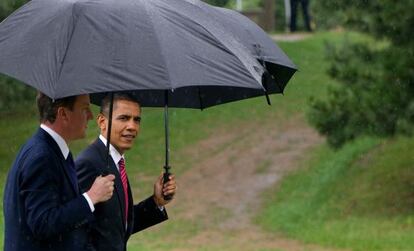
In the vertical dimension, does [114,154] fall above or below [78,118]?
below

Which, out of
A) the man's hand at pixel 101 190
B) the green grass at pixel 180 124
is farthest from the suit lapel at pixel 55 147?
the green grass at pixel 180 124

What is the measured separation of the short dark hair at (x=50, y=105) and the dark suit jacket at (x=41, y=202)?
0.06 m

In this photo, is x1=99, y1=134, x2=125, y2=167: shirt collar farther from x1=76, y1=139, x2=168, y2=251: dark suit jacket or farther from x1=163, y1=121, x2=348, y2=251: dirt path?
x1=163, y1=121, x2=348, y2=251: dirt path

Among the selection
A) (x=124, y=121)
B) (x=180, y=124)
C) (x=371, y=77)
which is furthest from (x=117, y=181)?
(x=180, y=124)

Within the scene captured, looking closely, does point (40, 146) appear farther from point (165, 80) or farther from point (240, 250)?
point (240, 250)

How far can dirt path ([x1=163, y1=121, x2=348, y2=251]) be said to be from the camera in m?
14.8

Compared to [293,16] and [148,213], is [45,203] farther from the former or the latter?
[293,16]

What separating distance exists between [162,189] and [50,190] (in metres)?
1.04

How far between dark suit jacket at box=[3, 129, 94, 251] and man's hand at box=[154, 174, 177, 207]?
34.9 inches

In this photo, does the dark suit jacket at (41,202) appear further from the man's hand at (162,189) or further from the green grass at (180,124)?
the green grass at (180,124)

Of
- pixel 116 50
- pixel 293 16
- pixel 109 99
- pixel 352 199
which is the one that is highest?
pixel 116 50

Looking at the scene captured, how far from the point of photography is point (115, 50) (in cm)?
424

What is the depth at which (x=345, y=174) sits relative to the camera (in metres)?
18.4

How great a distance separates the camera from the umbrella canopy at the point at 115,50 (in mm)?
4145
